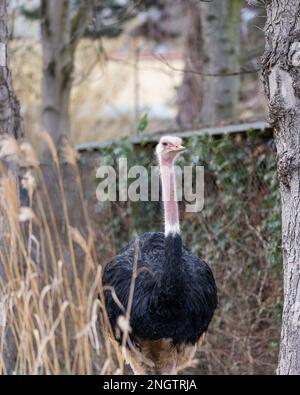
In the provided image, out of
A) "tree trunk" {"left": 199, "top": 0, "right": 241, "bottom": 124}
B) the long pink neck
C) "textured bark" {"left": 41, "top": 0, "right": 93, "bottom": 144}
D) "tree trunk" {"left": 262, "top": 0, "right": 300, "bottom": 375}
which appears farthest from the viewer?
"tree trunk" {"left": 199, "top": 0, "right": 241, "bottom": 124}

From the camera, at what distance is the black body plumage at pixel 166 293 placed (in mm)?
5125

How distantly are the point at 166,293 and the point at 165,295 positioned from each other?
0.08 ft

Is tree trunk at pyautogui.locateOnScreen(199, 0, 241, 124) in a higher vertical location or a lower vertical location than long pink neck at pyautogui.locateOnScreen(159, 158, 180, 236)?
higher

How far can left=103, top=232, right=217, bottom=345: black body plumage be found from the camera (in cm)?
512

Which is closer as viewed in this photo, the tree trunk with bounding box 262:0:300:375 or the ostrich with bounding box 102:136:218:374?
the tree trunk with bounding box 262:0:300:375

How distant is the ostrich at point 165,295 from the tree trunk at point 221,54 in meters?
3.63

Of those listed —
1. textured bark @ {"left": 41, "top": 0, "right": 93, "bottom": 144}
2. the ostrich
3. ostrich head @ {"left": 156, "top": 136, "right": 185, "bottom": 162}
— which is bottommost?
the ostrich

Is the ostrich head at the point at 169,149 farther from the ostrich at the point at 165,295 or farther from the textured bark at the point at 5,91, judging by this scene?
the textured bark at the point at 5,91

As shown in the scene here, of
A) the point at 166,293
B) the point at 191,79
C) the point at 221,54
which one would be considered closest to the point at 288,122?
the point at 166,293

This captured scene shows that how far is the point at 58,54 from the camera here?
855cm

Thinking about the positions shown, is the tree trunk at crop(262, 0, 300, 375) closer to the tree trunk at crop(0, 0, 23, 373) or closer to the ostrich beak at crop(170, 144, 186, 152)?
the ostrich beak at crop(170, 144, 186, 152)

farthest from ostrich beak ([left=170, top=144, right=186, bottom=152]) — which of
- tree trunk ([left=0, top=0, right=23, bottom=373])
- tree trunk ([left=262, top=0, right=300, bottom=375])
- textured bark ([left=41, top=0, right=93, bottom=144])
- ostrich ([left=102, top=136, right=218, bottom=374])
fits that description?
textured bark ([left=41, top=0, right=93, bottom=144])

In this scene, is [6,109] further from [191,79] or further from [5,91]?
[191,79]

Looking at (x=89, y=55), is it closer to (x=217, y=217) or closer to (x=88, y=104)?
(x=88, y=104)
